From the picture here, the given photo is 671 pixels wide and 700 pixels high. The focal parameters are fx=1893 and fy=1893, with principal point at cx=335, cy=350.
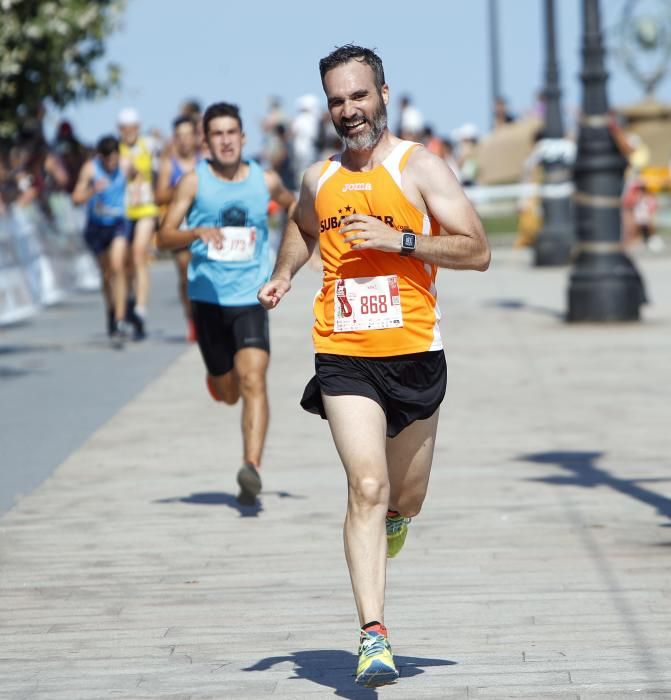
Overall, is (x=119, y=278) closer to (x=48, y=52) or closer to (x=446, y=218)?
(x=48, y=52)

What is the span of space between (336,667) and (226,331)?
352 centimetres

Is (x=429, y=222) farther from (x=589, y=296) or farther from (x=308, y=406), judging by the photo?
(x=589, y=296)

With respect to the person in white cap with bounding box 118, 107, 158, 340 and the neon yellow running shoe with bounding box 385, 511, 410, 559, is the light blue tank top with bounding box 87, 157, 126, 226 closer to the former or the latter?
the person in white cap with bounding box 118, 107, 158, 340

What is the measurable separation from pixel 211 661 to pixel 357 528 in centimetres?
77

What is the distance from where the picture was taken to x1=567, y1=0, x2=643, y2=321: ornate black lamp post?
57.1ft

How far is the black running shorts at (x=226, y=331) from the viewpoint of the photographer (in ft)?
29.6

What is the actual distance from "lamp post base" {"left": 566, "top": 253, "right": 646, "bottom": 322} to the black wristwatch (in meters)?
11.9

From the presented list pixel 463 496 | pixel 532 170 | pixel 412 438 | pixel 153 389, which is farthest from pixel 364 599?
pixel 532 170

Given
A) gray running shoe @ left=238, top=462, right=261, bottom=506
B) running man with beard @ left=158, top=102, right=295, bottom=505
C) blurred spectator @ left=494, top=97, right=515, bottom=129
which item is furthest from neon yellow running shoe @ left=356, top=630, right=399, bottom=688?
blurred spectator @ left=494, top=97, right=515, bottom=129

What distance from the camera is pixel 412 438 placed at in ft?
19.3

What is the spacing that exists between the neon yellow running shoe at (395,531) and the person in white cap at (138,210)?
11.3 m

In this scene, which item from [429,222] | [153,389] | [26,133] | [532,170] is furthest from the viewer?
[532,170]

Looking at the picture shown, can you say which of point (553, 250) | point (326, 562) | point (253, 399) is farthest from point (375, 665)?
point (553, 250)

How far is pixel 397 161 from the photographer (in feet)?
18.8
